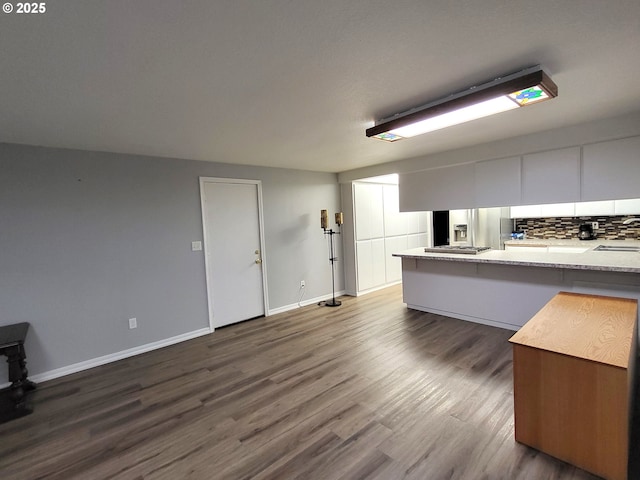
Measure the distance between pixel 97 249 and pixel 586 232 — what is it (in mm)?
6687

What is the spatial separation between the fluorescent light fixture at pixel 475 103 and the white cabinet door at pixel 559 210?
10.5 ft

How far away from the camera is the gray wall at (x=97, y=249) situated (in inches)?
117

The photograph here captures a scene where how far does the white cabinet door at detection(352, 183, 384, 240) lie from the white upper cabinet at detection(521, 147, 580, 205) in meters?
2.61

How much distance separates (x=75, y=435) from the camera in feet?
7.41

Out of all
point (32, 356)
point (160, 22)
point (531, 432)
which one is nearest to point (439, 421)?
point (531, 432)

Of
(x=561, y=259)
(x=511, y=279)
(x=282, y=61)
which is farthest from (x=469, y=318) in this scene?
(x=282, y=61)

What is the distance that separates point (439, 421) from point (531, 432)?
55 centimetres

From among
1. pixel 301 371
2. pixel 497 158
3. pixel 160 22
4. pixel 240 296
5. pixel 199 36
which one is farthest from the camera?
pixel 240 296

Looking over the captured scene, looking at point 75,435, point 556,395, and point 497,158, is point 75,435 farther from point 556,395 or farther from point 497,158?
point 497,158

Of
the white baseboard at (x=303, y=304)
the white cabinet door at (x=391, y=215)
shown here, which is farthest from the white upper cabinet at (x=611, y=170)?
the white baseboard at (x=303, y=304)

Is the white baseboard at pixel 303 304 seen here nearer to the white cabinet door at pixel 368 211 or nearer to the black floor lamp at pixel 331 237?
the black floor lamp at pixel 331 237

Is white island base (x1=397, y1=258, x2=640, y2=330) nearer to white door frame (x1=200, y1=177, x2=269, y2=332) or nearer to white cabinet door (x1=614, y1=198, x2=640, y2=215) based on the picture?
white cabinet door (x1=614, y1=198, x2=640, y2=215)

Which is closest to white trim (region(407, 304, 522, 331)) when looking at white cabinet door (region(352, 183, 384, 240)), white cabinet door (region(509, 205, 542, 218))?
white cabinet door (region(352, 183, 384, 240))

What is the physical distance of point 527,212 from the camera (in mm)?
5098
